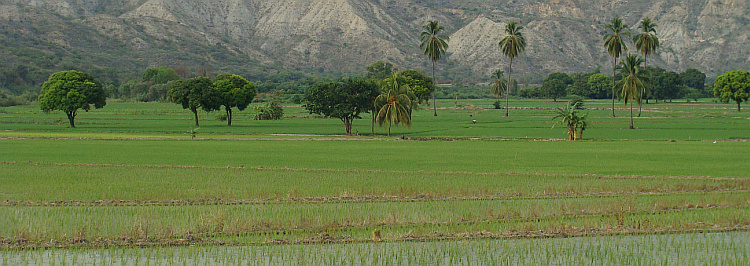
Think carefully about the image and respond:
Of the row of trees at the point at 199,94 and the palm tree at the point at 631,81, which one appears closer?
the palm tree at the point at 631,81

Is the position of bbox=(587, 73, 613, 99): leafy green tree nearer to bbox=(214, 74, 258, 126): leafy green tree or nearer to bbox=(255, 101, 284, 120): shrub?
bbox=(255, 101, 284, 120): shrub

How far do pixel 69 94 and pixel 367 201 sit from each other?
2305 inches

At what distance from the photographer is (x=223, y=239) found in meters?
15.2

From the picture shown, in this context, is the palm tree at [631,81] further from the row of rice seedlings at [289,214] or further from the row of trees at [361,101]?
the row of rice seedlings at [289,214]

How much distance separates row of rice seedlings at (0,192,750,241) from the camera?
52.3ft

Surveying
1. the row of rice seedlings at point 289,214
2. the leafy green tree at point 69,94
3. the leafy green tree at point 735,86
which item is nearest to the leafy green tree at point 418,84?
the leafy green tree at point 69,94

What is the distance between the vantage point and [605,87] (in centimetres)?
17662

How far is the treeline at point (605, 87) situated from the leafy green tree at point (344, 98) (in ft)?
360

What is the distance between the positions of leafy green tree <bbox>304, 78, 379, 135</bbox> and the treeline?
10961 cm

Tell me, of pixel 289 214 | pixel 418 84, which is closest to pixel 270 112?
pixel 418 84

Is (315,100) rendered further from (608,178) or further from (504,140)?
(608,178)

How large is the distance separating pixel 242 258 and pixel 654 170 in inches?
841

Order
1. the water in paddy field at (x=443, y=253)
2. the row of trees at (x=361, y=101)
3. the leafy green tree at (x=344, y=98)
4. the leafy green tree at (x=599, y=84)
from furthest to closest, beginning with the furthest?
the leafy green tree at (x=599, y=84)
the leafy green tree at (x=344, y=98)
the row of trees at (x=361, y=101)
the water in paddy field at (x=443, y=253)

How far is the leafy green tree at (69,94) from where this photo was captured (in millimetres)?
70625
